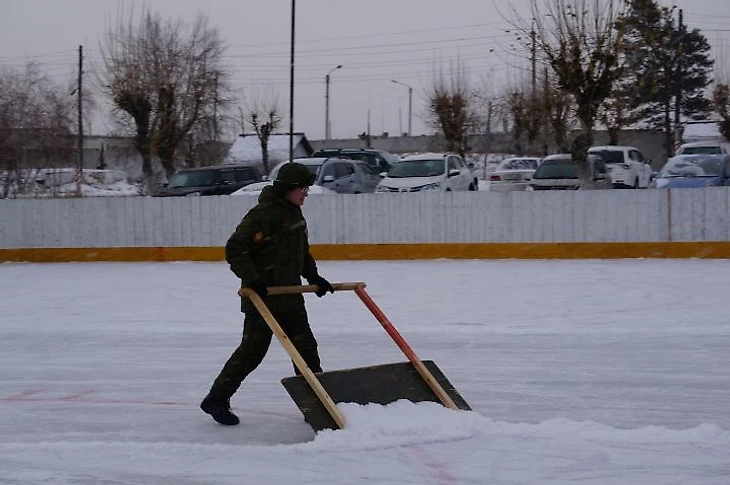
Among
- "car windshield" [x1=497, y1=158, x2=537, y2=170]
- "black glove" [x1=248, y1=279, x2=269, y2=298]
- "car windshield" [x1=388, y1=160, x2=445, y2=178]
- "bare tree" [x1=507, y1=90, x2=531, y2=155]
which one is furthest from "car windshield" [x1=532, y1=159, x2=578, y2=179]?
"black glove" [x1=248, y1=279, x2=269, y2=298]

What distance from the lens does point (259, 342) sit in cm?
586

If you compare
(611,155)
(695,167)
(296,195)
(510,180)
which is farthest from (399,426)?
(611,155)

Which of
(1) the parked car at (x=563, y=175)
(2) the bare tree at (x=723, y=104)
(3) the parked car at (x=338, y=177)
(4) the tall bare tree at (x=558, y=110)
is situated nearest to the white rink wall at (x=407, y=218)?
(3) the parked car at (x=338, y=177)

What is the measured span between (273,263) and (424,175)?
52.7 ft

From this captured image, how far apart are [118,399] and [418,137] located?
53.7 meters

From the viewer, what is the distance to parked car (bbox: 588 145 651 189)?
24953 millimetres

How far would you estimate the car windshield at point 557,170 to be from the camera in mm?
23047

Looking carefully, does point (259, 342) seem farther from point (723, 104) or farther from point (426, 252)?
point (723, 104)

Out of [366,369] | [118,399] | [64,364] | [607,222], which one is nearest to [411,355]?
[366,369]

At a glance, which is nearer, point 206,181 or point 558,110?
point 206,181

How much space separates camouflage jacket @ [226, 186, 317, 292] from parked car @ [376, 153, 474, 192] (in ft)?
50.1

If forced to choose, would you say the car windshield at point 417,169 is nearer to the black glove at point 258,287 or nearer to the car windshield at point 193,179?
the car windshield at point 193,179

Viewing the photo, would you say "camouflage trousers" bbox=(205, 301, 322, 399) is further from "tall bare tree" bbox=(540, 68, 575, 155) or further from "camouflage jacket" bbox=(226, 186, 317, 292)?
"tall bare tree" bbox=(540, 68, 575, 155)

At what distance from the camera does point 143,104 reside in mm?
27047
